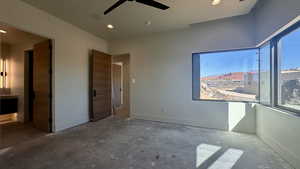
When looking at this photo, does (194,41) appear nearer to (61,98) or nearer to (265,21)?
(265,21)

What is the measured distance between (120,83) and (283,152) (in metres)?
6.06

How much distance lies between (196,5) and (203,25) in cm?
102

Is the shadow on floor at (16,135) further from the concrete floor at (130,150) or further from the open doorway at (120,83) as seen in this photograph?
the open doorway at (120,83)

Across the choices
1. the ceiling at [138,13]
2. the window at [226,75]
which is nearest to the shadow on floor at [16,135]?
the ceiling at [138,13]

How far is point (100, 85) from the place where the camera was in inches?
179

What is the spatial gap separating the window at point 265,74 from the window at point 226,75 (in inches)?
5.4

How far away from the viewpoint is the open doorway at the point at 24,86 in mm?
3318

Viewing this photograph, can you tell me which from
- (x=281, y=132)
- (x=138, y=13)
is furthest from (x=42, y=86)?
(x=281, y=132)

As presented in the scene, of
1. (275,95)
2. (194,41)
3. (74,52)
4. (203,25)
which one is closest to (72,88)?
(74,52)

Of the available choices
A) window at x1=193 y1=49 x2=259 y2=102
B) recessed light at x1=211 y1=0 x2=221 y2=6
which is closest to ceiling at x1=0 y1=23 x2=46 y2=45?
recessed light at x1=211 y1=0 x2=221 y2=6

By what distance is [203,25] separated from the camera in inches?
147

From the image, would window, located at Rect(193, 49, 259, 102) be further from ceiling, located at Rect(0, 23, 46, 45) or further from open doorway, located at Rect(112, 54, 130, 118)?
ceiling, located at Rect(0, 23, 46, 45)

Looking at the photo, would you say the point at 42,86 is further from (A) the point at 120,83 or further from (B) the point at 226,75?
(B) the point at 226,75

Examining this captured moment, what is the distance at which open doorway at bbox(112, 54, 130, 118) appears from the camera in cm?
613
